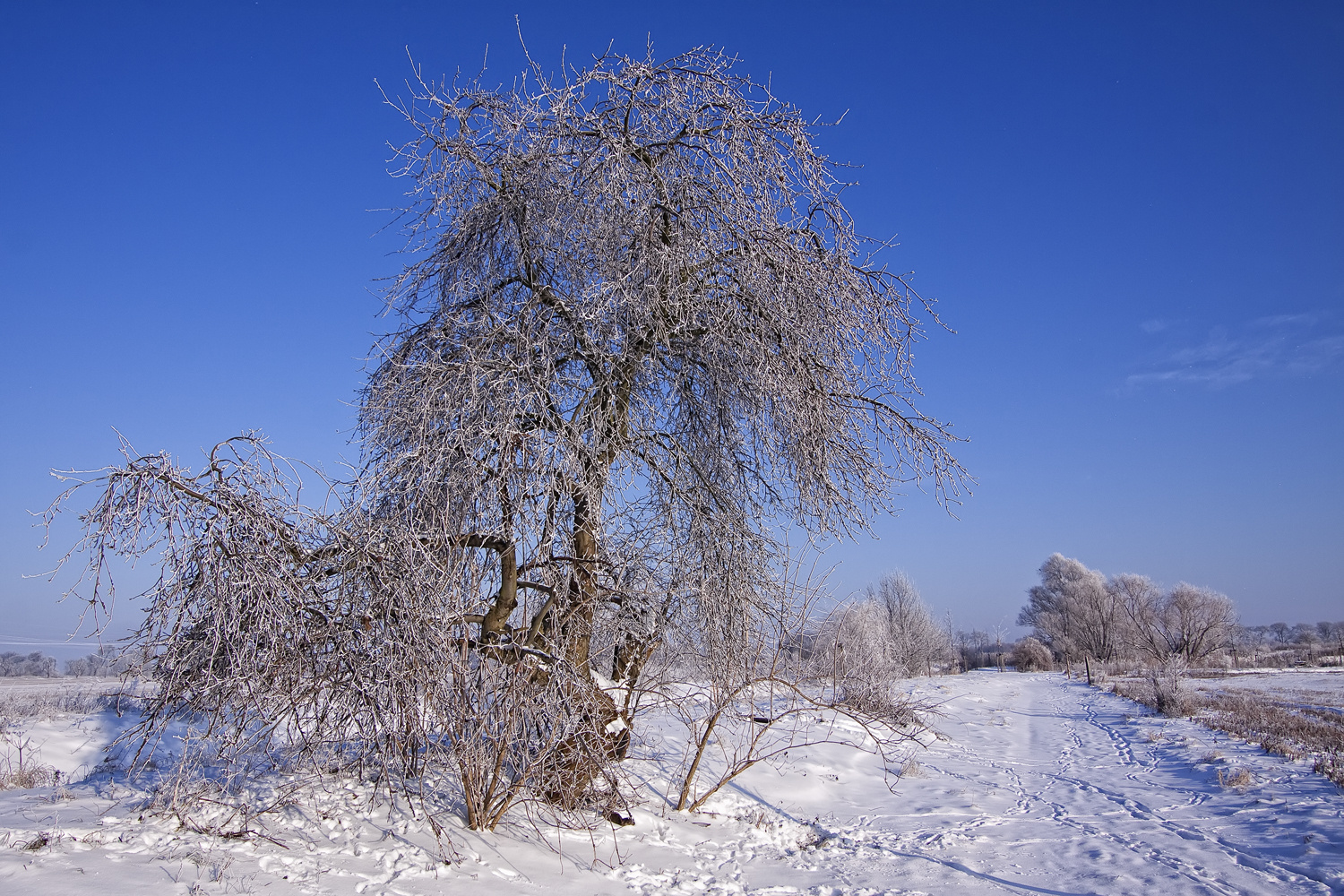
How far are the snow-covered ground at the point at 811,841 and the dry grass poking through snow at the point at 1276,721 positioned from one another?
19.9 inches

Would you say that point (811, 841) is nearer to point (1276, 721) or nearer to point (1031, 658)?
point (1276, 721)

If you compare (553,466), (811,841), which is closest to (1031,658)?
(811,841)

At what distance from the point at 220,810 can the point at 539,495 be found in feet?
9.23

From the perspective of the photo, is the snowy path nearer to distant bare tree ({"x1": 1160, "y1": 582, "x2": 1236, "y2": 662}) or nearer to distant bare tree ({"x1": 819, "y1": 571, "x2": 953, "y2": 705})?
distant bare tree ({"x1": 819, "y1": 571, "x2": 953, "y2": 705})

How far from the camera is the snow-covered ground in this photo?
4.16 meters

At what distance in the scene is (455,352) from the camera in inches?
256

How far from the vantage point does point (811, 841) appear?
6840 mm

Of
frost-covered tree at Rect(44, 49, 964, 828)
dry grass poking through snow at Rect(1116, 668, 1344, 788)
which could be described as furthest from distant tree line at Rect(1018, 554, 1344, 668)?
frost-covered tree at Rect(44, 49, 964, 828)

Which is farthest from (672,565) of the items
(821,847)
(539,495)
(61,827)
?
(61,827)

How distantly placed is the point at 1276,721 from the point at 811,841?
14565 millimetres

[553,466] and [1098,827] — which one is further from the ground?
[553,466]

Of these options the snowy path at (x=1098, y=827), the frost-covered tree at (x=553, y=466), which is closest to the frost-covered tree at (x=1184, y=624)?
the snowy path at (x=1098, y=827)

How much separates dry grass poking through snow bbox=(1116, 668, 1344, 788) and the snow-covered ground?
51cm

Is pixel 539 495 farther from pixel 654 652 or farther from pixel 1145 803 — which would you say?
pixel 1145 803
